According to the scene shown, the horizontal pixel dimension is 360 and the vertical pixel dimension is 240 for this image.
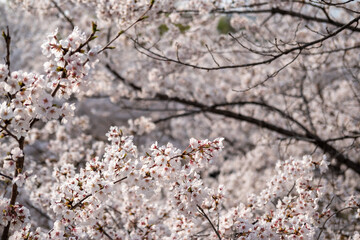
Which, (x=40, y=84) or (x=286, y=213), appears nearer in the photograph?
(x=40, y=84)

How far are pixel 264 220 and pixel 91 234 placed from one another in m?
1.74

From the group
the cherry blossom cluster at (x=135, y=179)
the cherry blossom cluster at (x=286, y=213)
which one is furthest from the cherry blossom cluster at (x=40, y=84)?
the cherry blossom cluster at (x=286, y=213)

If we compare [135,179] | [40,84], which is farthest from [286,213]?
[40,84]

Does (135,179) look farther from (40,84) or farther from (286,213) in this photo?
(286,213)

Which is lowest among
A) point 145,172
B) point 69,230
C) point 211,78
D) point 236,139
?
point 69,230

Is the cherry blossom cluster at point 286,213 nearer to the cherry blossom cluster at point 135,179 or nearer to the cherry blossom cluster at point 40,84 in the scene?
the cherry blossom cluster at point 135,179

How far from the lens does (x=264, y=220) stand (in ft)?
11.2

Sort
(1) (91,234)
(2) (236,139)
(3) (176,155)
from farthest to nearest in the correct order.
→ (2) (236,139) → (1) (91,234) → (3) (176,155)

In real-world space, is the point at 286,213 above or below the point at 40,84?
below

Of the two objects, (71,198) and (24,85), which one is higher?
(24,85)

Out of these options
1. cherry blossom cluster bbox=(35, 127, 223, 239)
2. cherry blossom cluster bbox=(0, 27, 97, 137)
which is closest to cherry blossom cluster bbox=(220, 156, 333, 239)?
cherry blossom cluster bbox=(35, 127, 223, 239)

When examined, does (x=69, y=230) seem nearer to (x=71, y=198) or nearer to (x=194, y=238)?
(x=71, y=198)

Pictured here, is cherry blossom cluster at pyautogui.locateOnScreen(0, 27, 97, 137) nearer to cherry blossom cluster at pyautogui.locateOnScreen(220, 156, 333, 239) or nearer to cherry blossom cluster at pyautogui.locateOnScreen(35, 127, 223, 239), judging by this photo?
cherry blossom cluster at pyautogui.locateOnScreen(35, 127, 223, 239)

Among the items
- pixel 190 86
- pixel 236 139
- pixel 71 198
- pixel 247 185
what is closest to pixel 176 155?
pixel 71 198
